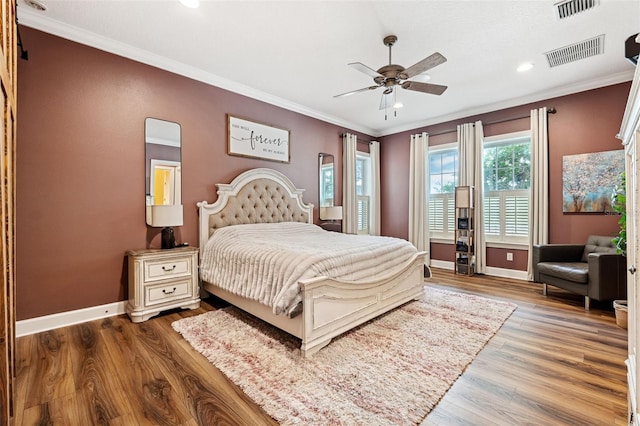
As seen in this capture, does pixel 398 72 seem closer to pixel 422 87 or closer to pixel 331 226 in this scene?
pixel 422 87

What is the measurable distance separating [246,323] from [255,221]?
5.46 feet

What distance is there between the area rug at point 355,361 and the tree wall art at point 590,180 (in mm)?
2112

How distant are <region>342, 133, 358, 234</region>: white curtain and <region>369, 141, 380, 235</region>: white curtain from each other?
0.68 metres

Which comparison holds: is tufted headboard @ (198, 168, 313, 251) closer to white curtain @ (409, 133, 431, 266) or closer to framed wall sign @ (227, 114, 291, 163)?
framed wall sign @ (227, 114, 291, 163)

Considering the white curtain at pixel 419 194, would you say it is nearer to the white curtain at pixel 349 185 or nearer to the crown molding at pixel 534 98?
the crown molding at pixel 534 98

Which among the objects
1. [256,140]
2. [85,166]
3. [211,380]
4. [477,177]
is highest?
[256,140]

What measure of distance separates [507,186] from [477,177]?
1.60 feet

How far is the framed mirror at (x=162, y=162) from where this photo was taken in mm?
3240

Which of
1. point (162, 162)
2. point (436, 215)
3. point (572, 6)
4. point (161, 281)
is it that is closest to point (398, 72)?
point (572, 6)

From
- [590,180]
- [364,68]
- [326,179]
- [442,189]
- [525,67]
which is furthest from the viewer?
[442,189]

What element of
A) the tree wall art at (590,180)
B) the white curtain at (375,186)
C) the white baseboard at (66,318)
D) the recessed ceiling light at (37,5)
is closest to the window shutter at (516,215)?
the tree wall art at (590,180)

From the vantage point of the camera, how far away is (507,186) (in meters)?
4.78

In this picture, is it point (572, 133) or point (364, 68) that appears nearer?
point (364, 68)

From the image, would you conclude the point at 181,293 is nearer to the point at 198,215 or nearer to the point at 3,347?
the point at 198,215
